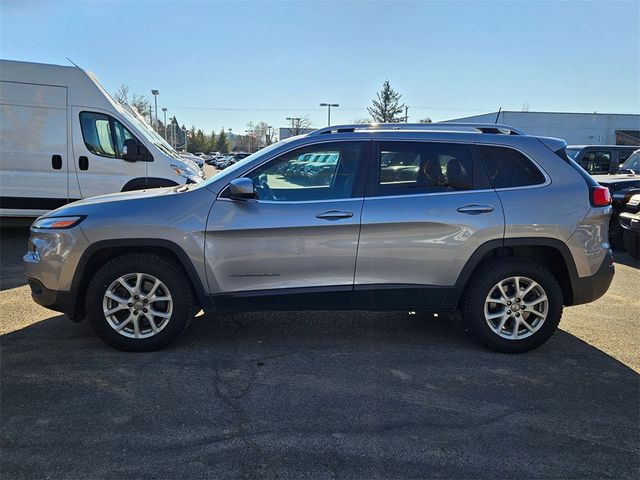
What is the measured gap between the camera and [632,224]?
24.5 ft

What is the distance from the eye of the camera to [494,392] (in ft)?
11.1

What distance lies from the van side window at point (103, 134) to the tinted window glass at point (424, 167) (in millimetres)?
5975

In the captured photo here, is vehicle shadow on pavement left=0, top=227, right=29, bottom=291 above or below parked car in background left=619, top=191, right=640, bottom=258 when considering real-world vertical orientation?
Result: below

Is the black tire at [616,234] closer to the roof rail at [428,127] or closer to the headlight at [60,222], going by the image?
the roof rail at [428,127]

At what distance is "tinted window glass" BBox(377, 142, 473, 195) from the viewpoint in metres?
3.98

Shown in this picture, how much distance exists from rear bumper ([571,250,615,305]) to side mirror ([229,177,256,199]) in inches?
110

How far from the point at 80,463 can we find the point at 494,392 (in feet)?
8.65

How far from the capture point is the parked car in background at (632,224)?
7.45m

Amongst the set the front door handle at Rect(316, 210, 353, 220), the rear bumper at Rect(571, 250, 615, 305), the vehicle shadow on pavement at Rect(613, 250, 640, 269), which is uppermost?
the front door handle at Rect(316, 210, 353, 220)

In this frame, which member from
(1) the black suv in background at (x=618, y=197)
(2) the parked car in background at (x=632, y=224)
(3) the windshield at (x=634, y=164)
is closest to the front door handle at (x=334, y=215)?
(2) the parked car in background at (x=632, y=224)

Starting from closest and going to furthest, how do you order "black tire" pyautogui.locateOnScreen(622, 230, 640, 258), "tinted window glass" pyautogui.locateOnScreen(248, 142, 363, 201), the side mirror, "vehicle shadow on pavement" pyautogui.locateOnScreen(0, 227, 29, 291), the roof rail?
the side mirror
"tinted window glass" pyautogui.locateOnScreen(248, 142, 363, 201)
the roof rail
"vehicle shadow on pavement" pyautogui.locateOnScreen(0, 227, 29, 291)
"black tire" pyautogui.locateOnScreen(622, 230, 640, 258)

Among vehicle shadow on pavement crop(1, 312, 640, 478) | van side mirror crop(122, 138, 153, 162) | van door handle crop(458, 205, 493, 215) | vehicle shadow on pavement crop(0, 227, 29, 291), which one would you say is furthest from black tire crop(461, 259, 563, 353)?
van side mirror crop(122, 138, 153, 162)

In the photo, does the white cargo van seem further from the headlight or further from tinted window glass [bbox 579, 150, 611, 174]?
tinted window glass [bbox 579, 150, 611, 174]

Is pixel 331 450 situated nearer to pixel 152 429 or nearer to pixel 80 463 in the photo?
pixel 152 429
